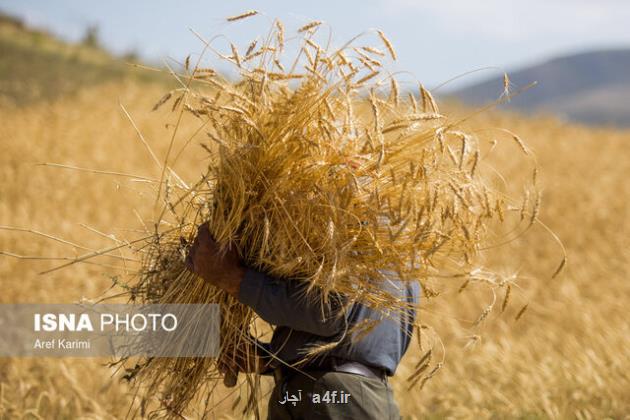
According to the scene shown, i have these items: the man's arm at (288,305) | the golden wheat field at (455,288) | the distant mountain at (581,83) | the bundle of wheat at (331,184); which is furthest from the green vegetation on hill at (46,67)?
the distant mountain at (581,83)

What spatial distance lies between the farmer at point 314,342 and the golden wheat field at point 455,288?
34cm

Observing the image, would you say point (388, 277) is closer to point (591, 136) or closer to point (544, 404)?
point (544, 404)

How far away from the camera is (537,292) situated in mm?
7422

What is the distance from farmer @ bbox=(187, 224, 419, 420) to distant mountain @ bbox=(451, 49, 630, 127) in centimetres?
12759

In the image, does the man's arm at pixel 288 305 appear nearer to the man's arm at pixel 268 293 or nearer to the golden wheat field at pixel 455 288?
the man's arm at pixel 268 293

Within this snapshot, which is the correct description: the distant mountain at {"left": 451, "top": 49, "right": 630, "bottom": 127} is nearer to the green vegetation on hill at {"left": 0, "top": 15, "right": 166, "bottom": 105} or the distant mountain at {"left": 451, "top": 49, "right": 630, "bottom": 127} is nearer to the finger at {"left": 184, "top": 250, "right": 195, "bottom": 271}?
the green vegetation on hill at {"left": 0, "top": 15, "right": 166, "bottom": 105}

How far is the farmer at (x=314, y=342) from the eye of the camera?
2385 mm

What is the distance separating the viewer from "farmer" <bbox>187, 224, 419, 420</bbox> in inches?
93.9

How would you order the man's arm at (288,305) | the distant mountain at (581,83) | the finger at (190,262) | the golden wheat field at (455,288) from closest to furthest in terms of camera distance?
the man's arm at (288,305)
the finger at (190,262)
the golden wheat field at (455,288)
the distant mountain at (581,83)

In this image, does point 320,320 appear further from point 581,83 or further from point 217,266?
point 581,83

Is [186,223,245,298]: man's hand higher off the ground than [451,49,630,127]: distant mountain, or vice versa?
[451,49,630,127]: distant mountain

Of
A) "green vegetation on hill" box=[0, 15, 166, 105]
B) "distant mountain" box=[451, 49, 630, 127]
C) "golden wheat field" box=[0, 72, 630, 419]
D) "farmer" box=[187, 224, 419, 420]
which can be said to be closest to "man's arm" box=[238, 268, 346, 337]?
"farmer" box=[187, 224, 419, 420]

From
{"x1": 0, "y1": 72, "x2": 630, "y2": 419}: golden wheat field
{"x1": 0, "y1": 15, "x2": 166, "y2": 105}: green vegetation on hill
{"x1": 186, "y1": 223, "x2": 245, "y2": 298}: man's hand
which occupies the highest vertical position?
{"x1": 0, "y1": 15, "x2": 166, "y2": 105}: green vegetation on hill

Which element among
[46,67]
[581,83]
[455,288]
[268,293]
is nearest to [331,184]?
[268,293]
